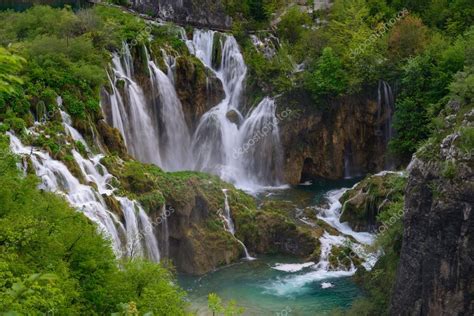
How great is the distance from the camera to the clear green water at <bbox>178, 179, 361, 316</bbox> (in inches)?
761

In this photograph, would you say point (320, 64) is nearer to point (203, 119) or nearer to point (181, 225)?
point (203, 119)

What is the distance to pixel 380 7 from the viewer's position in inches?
1439

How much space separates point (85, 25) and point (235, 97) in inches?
356

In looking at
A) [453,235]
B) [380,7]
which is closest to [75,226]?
[453,235]

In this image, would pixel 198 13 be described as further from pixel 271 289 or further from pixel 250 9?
pixel 271 289

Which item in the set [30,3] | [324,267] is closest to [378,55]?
[324,267]

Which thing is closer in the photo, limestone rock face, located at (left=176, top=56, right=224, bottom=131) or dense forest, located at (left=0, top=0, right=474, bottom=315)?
dense forest, located at (left=0, top=0, right=474, bottom=315)

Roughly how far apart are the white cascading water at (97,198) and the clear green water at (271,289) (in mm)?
2355

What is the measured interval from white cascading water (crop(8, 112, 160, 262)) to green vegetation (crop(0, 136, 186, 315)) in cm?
504

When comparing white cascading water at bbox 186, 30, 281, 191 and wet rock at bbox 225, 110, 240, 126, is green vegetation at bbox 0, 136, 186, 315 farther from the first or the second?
wet rock at bbox 225, 110, 240, 126

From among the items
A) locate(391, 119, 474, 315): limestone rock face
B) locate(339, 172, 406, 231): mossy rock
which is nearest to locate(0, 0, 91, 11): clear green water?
locate(339, 172, 406, 231): mossy rock

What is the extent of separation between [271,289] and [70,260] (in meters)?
10.1

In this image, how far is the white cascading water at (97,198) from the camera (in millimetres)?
19125

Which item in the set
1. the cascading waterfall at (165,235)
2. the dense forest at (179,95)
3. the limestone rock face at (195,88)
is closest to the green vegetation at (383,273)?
the dense forest at (179,95)
